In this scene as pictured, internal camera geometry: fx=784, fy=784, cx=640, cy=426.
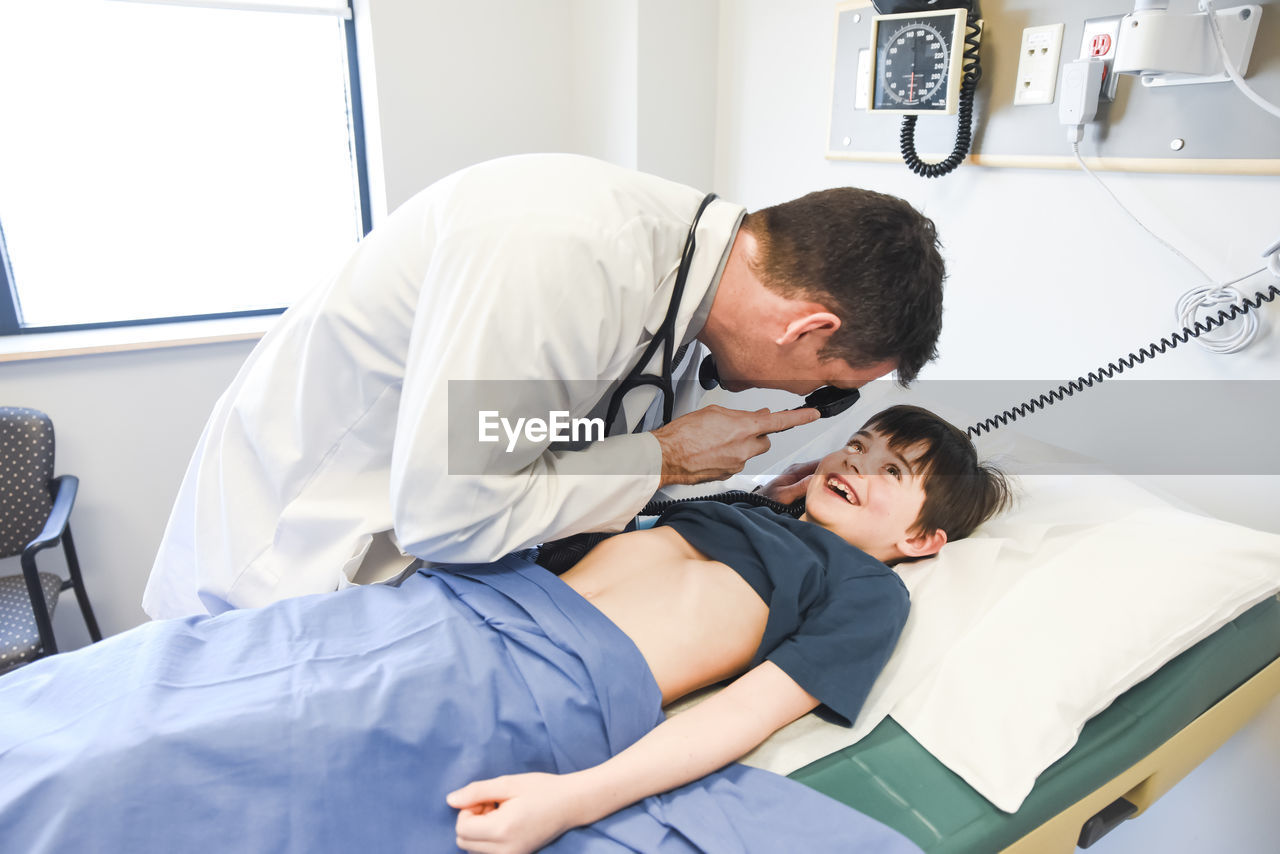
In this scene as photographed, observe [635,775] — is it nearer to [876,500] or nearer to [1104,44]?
[876,500]

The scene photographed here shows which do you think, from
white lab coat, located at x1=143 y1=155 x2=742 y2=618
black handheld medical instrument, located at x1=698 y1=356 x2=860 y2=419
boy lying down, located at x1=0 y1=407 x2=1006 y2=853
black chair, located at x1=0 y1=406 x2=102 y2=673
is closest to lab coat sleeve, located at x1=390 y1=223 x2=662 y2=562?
white lab coat, located at x1=143 y1=155 x2=742 y2=618

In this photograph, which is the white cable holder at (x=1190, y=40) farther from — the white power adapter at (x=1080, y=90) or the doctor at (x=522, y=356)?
the doctor at (x=522, y=356)

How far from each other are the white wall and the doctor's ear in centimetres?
65

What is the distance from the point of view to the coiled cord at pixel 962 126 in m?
1.45

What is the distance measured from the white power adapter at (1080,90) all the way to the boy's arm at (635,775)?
102 cm

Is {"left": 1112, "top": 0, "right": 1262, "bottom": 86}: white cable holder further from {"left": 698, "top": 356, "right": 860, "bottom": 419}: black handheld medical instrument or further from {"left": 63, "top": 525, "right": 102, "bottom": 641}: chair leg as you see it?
{"left": 63, "top": 525, "right": 102, "bottom": 641}: chair leg

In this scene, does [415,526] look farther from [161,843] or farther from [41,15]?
[41,15]

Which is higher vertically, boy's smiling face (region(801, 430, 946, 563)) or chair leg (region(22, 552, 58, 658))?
boy's smiling face (region(801, 430, 946, 563))

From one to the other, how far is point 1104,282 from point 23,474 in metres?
2.52

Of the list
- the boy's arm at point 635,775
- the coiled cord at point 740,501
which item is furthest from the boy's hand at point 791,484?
the boy's arm at point 635,775

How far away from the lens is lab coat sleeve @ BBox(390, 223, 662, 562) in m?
0.93

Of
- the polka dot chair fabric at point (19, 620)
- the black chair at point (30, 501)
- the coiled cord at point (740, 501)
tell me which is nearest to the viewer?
the coiled cord at point (740, 501)

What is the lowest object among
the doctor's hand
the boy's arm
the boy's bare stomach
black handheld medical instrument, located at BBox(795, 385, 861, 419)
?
the boy's arm

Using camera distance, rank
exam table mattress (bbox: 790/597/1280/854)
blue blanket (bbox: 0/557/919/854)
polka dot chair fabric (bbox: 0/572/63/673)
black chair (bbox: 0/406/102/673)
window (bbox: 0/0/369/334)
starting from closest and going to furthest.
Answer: blue blanket (bbox: 0/557/919/854), exam table mattress (bbox: 790/597/1280/854), polka dot chair fabric (bbox: 0/572/63/673), black chair (bbox: 0/406/102/673), window (bbox: 0/0/369/334)
